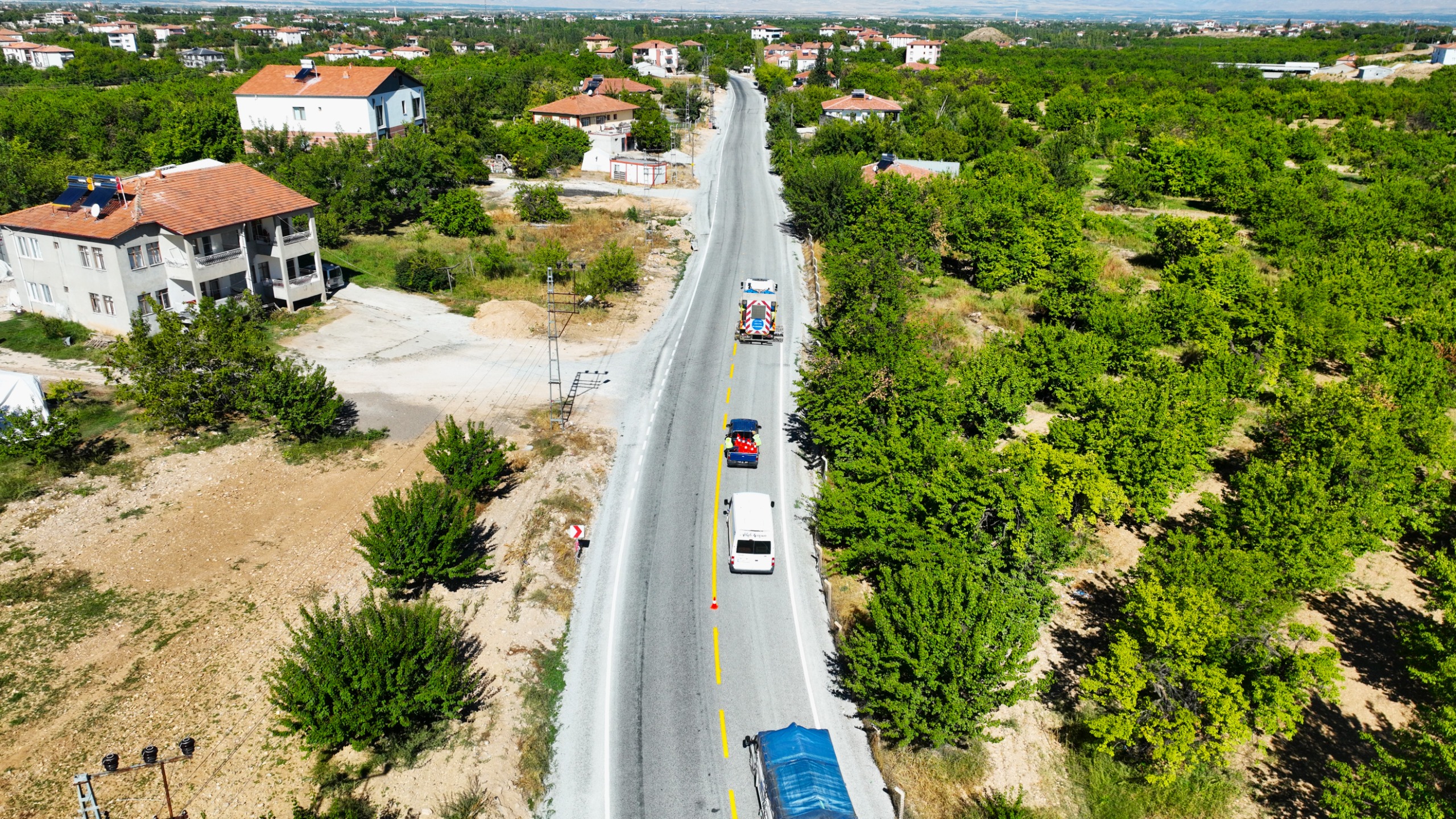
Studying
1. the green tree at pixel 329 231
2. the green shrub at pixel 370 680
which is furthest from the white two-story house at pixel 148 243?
the green shrub at pixel 370 680

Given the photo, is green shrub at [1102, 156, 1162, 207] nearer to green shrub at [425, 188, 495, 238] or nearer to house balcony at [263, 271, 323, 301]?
green shrub at [425, 188, 495, 238]

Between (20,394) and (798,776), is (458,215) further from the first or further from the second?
(798,776)

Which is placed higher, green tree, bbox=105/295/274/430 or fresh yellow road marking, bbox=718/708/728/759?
green tree, bbox=105/295/274/430

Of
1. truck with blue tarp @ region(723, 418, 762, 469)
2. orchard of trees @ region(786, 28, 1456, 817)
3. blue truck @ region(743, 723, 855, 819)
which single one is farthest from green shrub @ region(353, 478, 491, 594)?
orchard of trees @ region(786, 28, 1456, 817)

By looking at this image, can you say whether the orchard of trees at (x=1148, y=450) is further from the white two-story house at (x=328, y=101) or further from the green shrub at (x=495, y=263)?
the white two-story house at (x=328, y=101)

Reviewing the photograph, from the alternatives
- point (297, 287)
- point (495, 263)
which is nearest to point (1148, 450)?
point (495, 263)

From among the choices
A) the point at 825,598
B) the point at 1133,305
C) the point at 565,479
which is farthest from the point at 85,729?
the point at 1133,305
